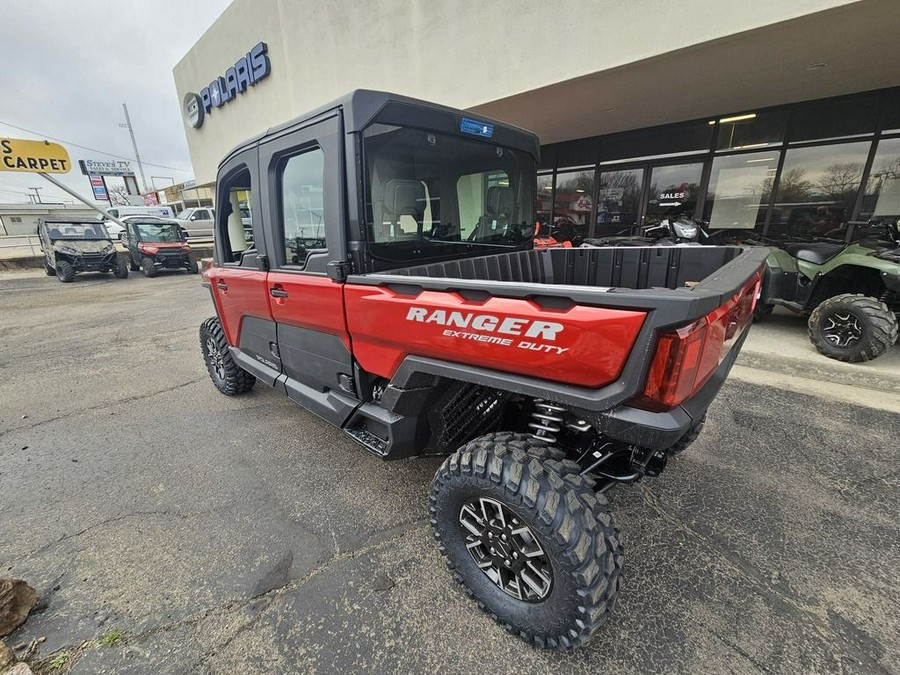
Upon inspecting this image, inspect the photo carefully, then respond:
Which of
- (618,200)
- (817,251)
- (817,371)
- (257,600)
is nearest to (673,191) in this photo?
(618,200)

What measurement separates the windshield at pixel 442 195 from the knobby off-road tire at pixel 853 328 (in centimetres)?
378

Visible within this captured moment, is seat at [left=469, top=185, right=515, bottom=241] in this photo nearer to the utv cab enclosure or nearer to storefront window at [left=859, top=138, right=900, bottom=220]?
the utv cab enclosure

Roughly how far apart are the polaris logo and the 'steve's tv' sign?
15.9m

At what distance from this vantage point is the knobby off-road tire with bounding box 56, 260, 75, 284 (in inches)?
527

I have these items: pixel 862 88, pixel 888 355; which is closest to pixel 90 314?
pixel 888 355

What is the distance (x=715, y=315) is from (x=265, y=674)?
2232mm

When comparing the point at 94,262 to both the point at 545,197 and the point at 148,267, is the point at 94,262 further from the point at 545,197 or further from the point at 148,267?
the point at 545,197

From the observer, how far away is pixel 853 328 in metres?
4.17

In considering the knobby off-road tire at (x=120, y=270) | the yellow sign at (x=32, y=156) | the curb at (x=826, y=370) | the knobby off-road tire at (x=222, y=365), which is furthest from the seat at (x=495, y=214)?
the yellow sign at (x=32, y=156)

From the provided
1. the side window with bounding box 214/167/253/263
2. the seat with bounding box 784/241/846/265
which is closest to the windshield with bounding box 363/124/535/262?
the side window with bounding box 214/167/253/263

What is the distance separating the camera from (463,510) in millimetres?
1810

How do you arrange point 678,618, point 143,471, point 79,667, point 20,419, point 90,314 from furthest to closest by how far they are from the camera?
point 90,314, point 20,419, point 143,471, point 678,618, point 79,667

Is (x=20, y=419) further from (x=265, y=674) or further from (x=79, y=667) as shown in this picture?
(x=265, y=674)

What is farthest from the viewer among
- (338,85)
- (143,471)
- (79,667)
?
(338,85)
